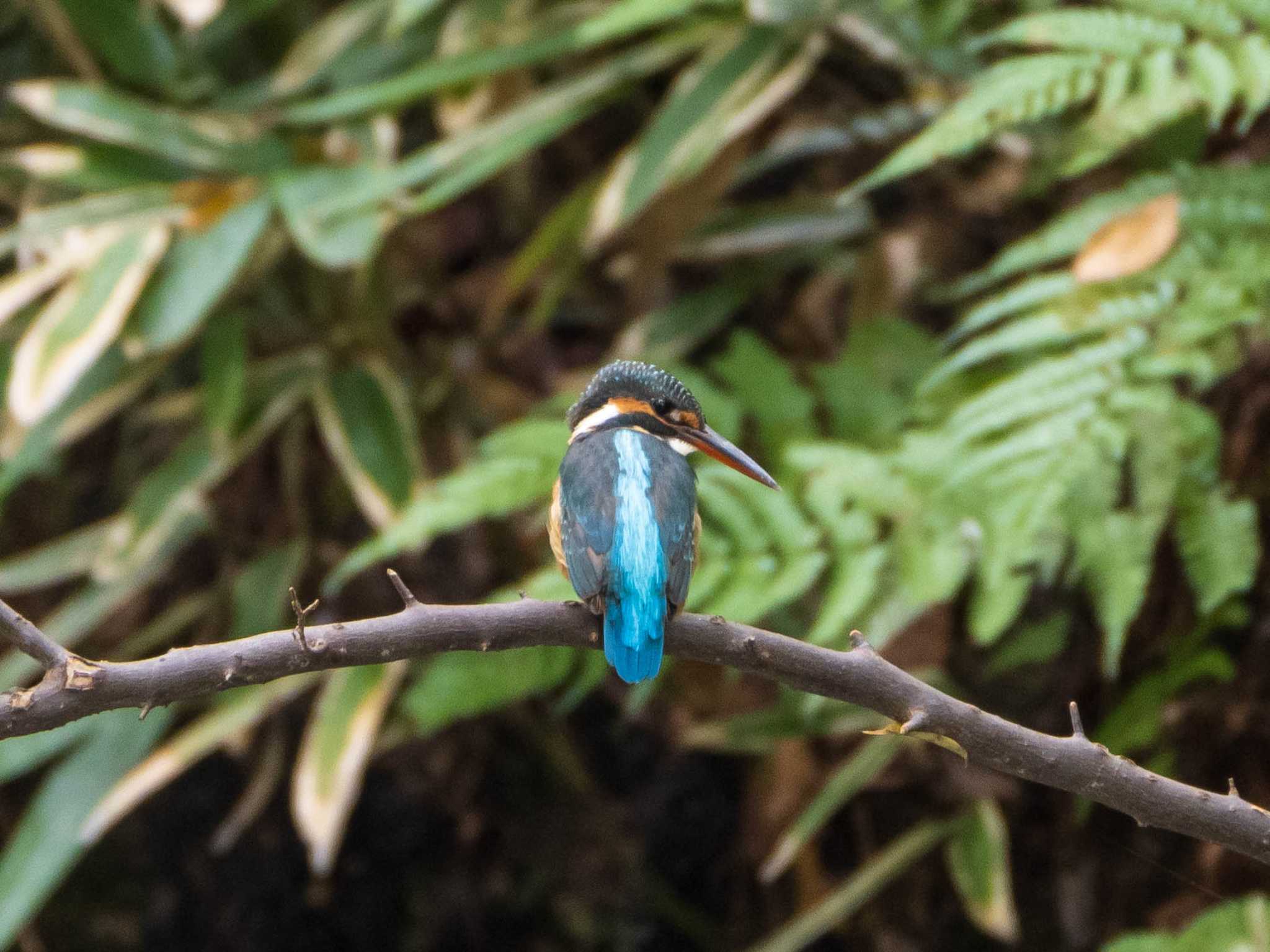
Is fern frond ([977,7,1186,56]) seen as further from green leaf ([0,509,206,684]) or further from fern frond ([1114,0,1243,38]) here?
green leaf ([0,509,206,684])

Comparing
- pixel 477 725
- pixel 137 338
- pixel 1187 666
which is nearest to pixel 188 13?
pixel 137 338

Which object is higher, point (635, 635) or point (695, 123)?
point (635, 635)

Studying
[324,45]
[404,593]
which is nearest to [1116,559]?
[404,593]

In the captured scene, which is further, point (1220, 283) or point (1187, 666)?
point (1187, 666)

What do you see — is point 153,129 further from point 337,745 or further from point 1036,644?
point 1036,644

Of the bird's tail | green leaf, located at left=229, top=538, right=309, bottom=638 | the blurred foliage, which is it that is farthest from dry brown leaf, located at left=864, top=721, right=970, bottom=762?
green leaf, located at left=229, top=538, right=309, bottom=638

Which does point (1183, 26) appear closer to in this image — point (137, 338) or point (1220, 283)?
point (1220, 283)

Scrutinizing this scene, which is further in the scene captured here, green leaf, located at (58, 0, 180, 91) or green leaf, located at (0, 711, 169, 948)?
green leaf, located at (58, 0, 180, 91)
